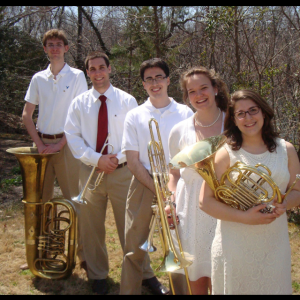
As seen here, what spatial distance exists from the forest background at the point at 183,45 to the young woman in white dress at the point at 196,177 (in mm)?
2904

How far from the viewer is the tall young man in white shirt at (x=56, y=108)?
3797 mm

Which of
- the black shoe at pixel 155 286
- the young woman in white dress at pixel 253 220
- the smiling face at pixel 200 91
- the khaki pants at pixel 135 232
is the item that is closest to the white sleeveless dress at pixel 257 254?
the young woman in white dress at pixel 253 220

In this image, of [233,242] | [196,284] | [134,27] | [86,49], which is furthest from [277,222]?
[86,49]

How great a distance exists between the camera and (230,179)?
1871mm

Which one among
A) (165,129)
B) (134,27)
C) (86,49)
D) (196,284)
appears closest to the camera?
(196,284)

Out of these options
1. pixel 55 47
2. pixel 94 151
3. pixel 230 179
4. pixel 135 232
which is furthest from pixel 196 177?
pixel 55 47

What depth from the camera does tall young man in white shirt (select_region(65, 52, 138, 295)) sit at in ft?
10.6

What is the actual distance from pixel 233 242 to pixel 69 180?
7.55 ft

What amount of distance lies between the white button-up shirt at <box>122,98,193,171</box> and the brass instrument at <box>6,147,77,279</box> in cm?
95

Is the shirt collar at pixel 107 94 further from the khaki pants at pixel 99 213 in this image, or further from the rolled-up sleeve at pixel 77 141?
the khaki pants at pixel 99 213

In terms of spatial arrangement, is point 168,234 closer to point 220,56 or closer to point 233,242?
point 233,242

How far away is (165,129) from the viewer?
9.41 feet

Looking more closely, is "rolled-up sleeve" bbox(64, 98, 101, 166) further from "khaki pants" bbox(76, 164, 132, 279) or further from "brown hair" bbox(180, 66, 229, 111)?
"brown hair" bbox(180, 66, 229, 111)

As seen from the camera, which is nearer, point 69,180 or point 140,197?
A: point 140,197
